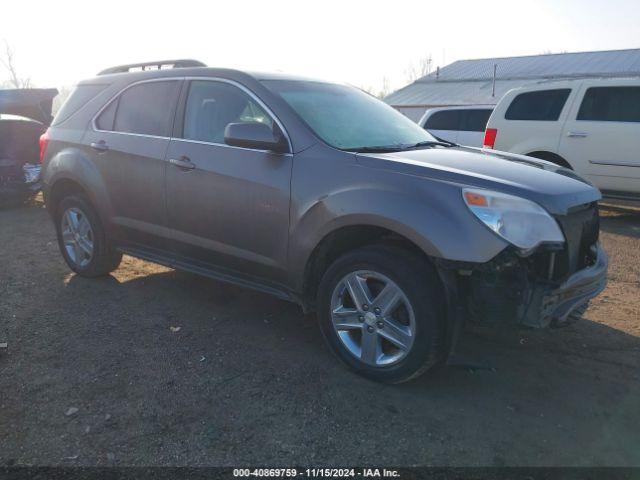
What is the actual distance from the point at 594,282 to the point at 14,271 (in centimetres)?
524

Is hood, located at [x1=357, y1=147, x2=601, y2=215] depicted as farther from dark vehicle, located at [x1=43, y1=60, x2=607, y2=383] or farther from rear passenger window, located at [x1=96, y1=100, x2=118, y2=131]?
rear passenger window, located at [x1=96, y1=100, x2=118, y2=131]

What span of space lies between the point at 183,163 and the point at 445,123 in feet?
28.4

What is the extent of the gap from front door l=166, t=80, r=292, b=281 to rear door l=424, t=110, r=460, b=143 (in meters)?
8.11

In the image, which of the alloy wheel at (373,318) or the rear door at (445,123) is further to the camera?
the rear door at (445,123)

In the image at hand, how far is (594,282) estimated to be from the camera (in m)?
3.03

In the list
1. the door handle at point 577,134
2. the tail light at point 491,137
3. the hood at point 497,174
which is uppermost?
the hood at point 497,174

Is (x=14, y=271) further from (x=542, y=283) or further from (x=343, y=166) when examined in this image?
(x=542, y=283)

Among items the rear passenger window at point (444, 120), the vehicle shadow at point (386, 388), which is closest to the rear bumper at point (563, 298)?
the vehicle shadow at point (386, 388)

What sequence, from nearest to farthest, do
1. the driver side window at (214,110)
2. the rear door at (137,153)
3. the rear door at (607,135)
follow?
1. the driver side window at (214,110)
2. the rear door at (137,153)
3. the rear door at (607,135)

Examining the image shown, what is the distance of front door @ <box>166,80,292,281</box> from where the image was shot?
340 centimetres

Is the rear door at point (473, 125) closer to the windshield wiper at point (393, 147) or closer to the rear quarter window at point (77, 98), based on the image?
the windshield wiper at point (393, 147)

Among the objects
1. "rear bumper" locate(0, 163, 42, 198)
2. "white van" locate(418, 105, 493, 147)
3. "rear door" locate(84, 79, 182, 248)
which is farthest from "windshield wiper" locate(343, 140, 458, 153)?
"rear bumper" locate(0, 163, 42, 198)

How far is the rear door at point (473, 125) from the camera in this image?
11.0 meters

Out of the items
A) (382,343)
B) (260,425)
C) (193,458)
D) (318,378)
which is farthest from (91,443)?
(382,343)
